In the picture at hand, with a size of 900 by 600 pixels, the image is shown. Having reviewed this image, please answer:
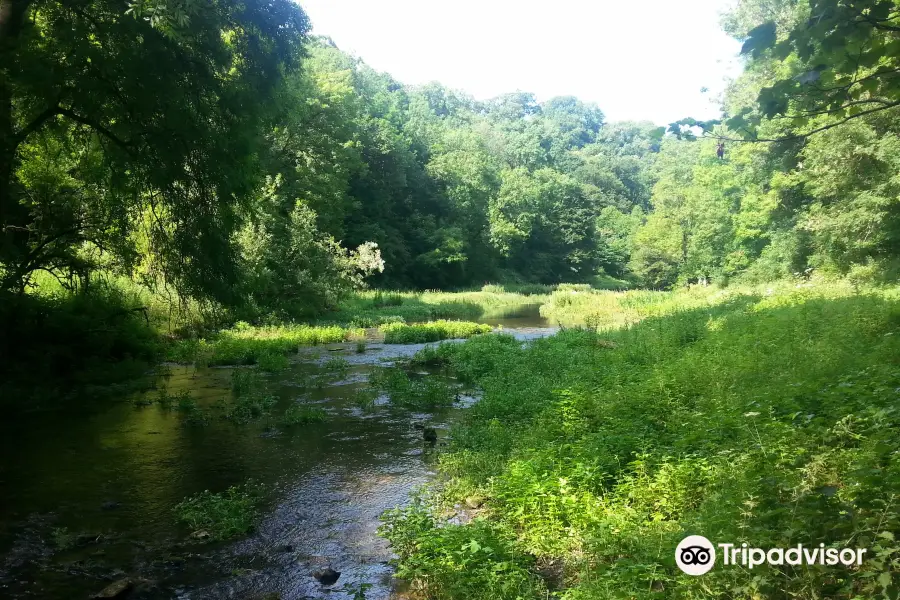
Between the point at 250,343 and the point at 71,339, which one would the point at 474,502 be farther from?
the point at 250,343

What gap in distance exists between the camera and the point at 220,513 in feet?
23.7

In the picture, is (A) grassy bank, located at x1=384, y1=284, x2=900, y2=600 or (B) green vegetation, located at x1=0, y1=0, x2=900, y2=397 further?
(B) green vegetation, located at x1=0, y1=0, x2=900, y2=397

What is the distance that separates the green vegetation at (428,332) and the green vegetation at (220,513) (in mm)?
16090

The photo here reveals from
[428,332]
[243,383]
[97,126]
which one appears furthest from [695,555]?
[428,332]

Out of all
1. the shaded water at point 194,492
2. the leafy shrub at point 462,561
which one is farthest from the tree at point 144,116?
the leafy shrub at point 462,561

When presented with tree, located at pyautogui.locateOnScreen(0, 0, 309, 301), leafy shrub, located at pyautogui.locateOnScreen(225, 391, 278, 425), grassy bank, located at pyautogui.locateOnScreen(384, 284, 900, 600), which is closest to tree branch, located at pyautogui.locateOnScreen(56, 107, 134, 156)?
tree, located at pyautogui.locateOnScreen(0, 0, 309, 301)

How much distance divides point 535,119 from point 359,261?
341 feet

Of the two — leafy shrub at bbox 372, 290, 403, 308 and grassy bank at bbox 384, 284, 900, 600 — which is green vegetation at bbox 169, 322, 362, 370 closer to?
grassy bank at bbox 384, 284, 900, 600

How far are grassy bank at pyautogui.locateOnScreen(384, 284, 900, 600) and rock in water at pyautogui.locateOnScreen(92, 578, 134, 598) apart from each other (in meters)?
2.60

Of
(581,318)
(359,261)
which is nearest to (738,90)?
(581,318)

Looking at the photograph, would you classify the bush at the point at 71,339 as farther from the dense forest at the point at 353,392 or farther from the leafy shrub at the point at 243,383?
the leafy shrub at the point at 243,383

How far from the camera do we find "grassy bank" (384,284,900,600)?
4109mm

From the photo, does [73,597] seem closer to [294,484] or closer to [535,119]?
[294,484]

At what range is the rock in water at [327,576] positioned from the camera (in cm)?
583
